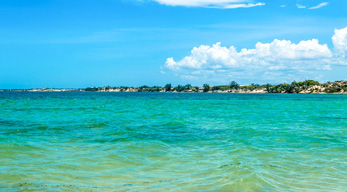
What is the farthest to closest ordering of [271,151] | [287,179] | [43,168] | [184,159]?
1. [271,151]
2. [184,159]
3. [43,168]
4. [287,179]

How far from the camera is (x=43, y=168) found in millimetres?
12047

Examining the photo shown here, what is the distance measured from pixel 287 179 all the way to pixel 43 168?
9273mm

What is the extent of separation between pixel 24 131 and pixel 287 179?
19529 millimetres

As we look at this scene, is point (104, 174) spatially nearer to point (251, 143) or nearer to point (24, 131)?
point (251, 143)

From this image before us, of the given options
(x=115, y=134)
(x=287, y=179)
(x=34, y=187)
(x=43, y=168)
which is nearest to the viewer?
(x=34, y=187)

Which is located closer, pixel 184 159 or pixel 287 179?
pixel 287 179

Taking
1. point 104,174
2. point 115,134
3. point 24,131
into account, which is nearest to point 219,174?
point 104,174

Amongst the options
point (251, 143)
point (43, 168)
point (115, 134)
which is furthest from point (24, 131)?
point (251, 143)

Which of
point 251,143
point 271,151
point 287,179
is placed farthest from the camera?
point 251,143

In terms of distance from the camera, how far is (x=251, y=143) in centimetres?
1806

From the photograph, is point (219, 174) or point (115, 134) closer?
point (219, 174)

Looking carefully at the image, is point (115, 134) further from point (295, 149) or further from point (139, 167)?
point (295, 149)

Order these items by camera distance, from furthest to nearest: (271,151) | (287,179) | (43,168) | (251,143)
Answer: (251,143) → (271,151) → (43,168) → (287,179)

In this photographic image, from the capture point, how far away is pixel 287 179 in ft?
35.2
